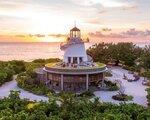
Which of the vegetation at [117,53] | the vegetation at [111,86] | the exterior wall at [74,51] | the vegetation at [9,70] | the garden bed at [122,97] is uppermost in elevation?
the exterior wall at [74,51]

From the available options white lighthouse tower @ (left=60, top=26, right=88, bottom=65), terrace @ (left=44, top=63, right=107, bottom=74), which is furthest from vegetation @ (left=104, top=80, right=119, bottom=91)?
white lighthouse tower @ (left=60, top=26, right=88, bottom=65)

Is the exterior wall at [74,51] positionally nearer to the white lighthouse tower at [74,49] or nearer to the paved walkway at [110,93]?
the white lighthouse tower at [74,49]

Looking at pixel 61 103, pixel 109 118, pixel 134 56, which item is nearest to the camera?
pixel 109 118

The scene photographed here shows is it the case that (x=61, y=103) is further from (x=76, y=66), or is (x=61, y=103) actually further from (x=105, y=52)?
(x=105, y=52)

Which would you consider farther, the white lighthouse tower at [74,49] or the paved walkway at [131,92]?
the white lighthouse tower at [74,49]

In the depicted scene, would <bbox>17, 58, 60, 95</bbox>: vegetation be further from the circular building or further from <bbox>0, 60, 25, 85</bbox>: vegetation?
<bbox>0, 60, 25, 85</bbox>: vegetation

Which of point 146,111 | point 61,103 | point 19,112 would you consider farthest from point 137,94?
point 19,112

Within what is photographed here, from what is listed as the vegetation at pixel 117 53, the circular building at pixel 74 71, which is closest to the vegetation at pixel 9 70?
the circular building at pixel 74 71
